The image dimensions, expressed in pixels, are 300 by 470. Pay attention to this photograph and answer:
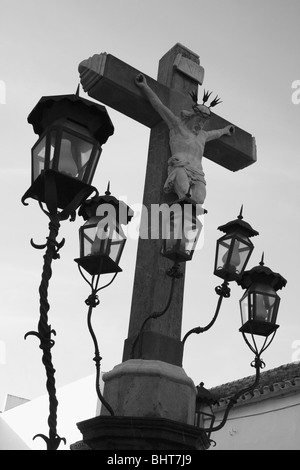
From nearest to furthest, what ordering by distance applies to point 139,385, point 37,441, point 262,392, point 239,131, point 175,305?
point 139,385
point 175,305
point 239,131
point 262,392
point 37,441

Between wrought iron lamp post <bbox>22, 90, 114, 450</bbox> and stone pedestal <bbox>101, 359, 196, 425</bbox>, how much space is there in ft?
3.64

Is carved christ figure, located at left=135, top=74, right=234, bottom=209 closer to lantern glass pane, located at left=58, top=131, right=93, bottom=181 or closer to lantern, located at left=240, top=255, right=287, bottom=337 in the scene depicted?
lantern, located at left=240, top=255, right=287, bottom=337

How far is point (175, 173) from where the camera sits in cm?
555

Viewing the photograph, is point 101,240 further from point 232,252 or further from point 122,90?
point 122,90

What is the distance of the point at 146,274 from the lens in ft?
17.1

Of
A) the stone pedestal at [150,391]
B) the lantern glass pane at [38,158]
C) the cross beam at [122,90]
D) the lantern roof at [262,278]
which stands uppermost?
the cross beam at [122,90]

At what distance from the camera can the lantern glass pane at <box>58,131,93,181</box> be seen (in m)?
3.79

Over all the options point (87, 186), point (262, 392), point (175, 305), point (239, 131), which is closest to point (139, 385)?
point (175, 305)

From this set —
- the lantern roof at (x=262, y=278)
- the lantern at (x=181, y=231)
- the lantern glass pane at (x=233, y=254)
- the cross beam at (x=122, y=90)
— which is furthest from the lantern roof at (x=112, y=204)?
the cross beam at (x=122, y=90)

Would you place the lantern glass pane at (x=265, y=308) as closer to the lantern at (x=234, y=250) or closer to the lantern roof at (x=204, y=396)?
the lantern at (x=234, y=250)

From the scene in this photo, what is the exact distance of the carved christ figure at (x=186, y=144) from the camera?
5.54 m

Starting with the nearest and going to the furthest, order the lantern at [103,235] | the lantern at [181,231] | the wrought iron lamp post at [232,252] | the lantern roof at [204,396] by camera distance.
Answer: the lantern at [181,231] < the lantern at [103,235] < the wrought iron lamp post at [232,252] < the lantern roof at [204,396]
